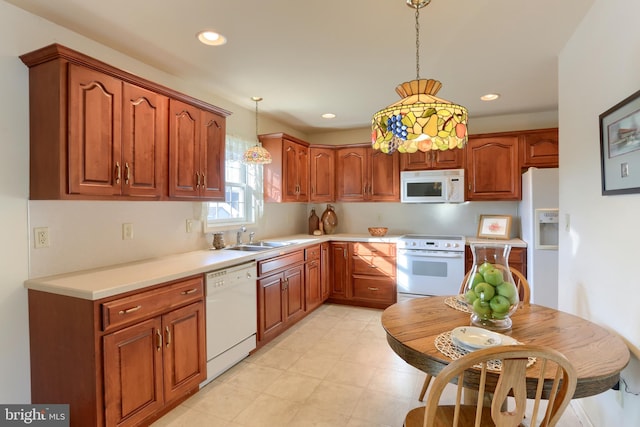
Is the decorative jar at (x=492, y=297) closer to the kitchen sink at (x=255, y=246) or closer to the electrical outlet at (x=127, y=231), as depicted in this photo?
the kitchen sink at (x=255, y=246)

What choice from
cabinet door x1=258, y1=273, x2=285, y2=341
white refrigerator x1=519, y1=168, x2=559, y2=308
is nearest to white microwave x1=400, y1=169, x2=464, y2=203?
white refrigerator x1=519, y1=168, x2=559, y2=308

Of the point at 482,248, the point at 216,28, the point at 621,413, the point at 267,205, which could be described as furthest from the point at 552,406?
the point at 267,205

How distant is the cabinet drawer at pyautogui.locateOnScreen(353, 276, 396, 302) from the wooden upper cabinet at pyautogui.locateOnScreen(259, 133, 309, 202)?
133 cm

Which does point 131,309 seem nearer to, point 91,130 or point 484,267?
point 91,130

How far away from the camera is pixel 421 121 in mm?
1486

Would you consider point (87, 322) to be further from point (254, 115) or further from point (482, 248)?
point (254, 115)

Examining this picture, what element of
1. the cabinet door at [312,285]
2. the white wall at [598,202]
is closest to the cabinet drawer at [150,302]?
the cabinet door at [312,285]

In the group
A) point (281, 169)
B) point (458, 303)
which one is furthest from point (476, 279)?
point (281, 169)

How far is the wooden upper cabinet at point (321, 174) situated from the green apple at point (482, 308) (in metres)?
3.17

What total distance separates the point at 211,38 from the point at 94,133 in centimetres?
93

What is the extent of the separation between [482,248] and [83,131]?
2227mm

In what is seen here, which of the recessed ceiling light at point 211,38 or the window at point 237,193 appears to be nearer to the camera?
the recessed ceiling light at point 211,38

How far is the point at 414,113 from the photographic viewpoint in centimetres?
149

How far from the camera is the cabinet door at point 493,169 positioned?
377 centimetres
